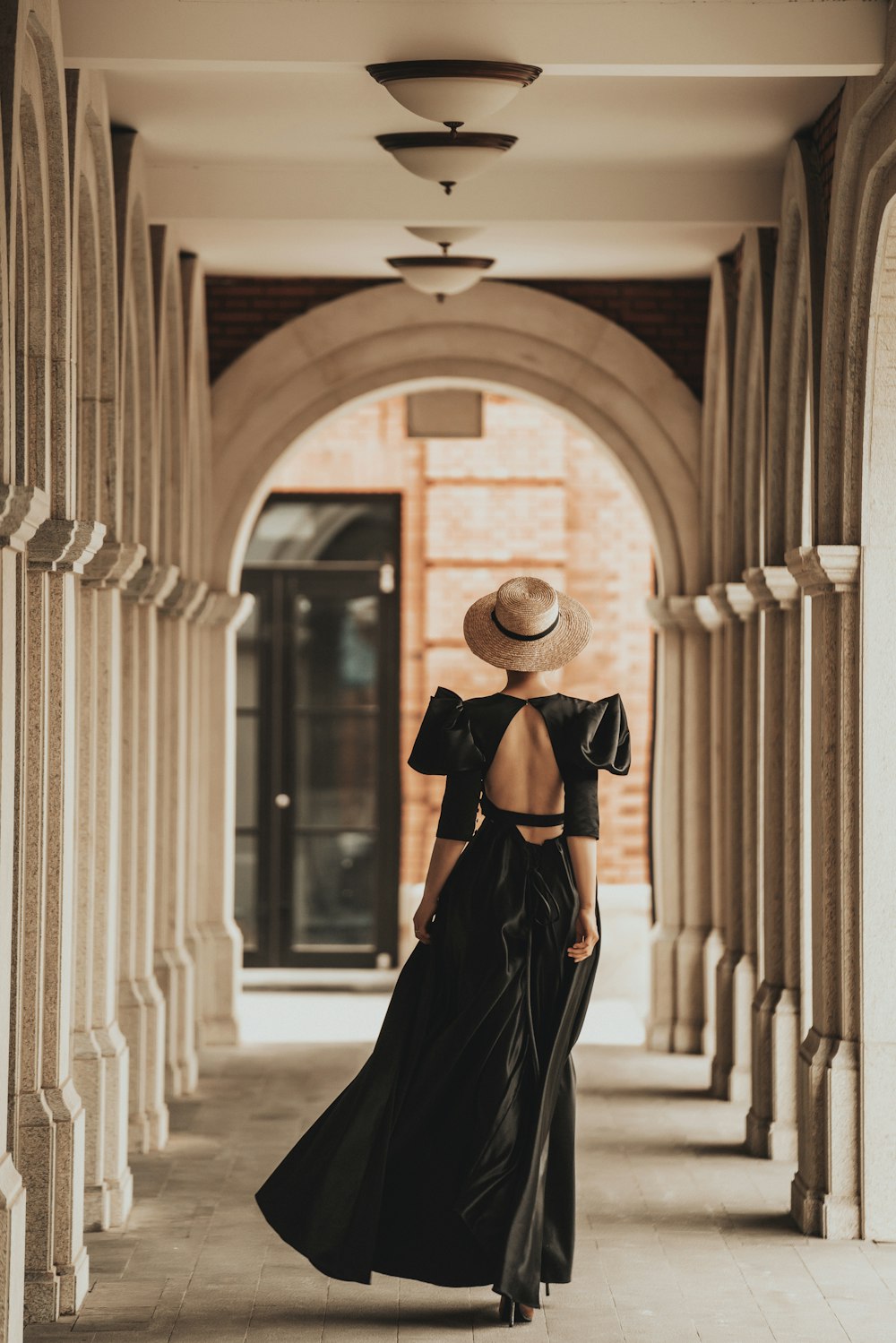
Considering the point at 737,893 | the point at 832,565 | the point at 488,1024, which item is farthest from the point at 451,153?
the point at 737,893

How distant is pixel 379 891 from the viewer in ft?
42.7

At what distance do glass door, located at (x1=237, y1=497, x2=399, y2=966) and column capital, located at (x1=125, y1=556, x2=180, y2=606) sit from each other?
16.5 ft

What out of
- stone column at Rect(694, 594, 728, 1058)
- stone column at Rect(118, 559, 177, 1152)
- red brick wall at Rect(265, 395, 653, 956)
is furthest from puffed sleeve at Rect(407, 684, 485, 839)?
red brick wall at Rect(265, 395, 653, 956)

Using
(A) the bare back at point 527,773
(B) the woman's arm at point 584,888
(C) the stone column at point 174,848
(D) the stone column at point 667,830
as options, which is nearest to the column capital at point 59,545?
(A) the bare back at point 527,773

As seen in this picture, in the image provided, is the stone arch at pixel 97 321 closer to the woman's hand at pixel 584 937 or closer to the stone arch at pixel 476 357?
the woman's hand at pixel 584 937

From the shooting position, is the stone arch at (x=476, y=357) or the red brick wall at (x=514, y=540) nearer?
the stone arch at (x=476, y=357)

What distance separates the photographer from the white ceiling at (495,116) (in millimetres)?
5855

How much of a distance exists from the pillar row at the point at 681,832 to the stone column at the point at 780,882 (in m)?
2.24

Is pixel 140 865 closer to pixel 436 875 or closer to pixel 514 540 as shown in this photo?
pixel 436 875

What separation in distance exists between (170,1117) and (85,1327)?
118 inches

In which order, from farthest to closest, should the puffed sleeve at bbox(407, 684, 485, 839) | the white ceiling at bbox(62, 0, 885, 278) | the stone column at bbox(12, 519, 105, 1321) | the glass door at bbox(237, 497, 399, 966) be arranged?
the glass door at bbox(237, 497, 399, 966)
the white ceiling at bbox(62, 0, 885, 278)
the stone column at bbox(12, 519, 105, 1321)
the puffed sleeve at bbox(407, 684, 485, 839)

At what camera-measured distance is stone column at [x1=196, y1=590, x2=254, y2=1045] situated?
33.7 ft

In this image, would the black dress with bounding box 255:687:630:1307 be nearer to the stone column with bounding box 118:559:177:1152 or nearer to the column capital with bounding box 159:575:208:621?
the stone column with bounding box 118:559:177:1152

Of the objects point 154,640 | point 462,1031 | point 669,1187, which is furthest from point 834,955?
point 154,640
